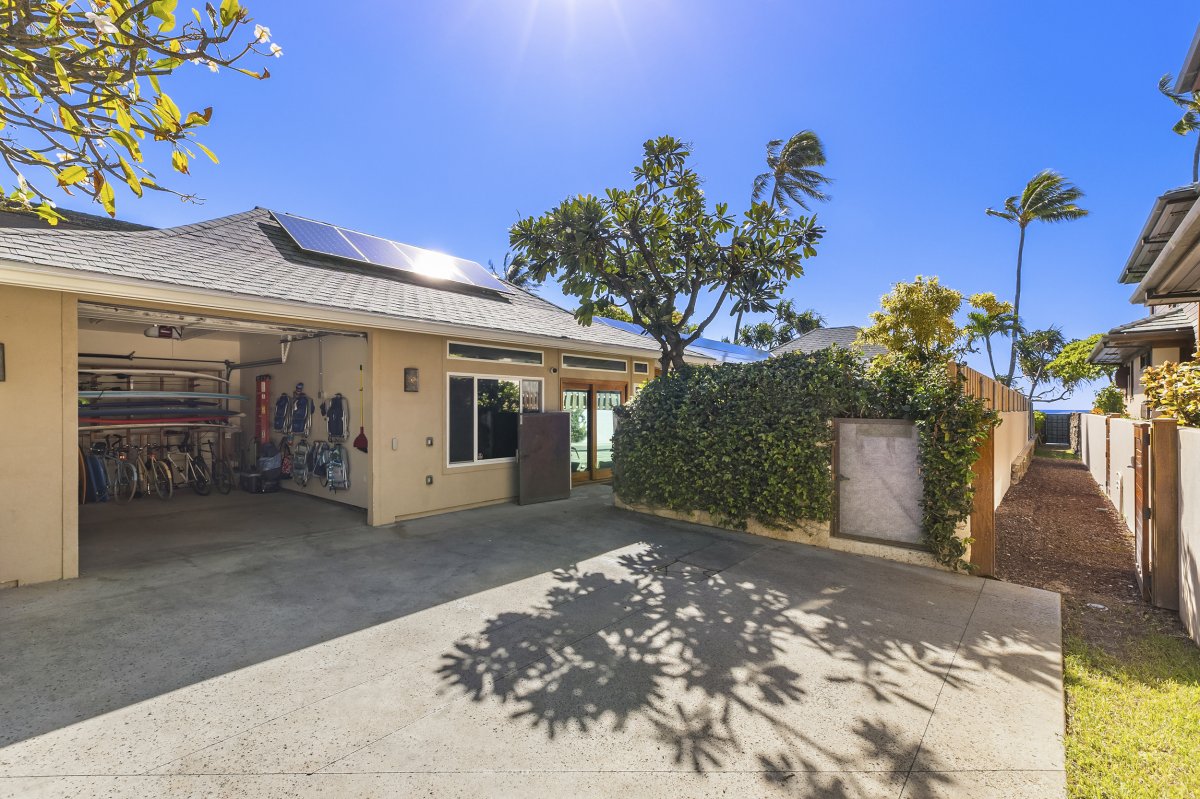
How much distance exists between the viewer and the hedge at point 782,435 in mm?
5043

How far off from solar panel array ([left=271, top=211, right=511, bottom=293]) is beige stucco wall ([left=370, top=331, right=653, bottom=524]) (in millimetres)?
2694

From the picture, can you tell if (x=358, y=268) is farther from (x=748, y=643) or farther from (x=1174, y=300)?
(x=1174, y=300)

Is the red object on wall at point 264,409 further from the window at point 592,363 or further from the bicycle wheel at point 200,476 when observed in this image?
the window at point 592,363

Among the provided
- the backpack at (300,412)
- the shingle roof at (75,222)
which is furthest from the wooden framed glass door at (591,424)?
the shingle roof at (75,222)

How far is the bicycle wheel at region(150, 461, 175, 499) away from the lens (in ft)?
28.1

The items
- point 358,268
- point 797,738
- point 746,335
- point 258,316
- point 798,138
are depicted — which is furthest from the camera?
point 746,335

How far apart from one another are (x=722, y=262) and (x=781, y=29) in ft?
11.1

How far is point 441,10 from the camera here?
650cm

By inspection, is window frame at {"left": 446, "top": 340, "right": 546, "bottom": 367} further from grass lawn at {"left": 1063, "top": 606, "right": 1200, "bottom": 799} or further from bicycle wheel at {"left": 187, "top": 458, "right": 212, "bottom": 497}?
grass lawn at {"left": 1063, "top": 606, "right": 1200, "bottom": 799}

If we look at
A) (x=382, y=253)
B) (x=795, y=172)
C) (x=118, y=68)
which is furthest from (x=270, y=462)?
(x=795, y=172)

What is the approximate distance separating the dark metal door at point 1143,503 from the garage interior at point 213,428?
8287 mm

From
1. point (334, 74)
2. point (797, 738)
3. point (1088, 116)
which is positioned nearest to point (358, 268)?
point (334, 74)

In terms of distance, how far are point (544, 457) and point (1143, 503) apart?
277 inches

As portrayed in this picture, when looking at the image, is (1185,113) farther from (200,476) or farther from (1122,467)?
(200,476)
